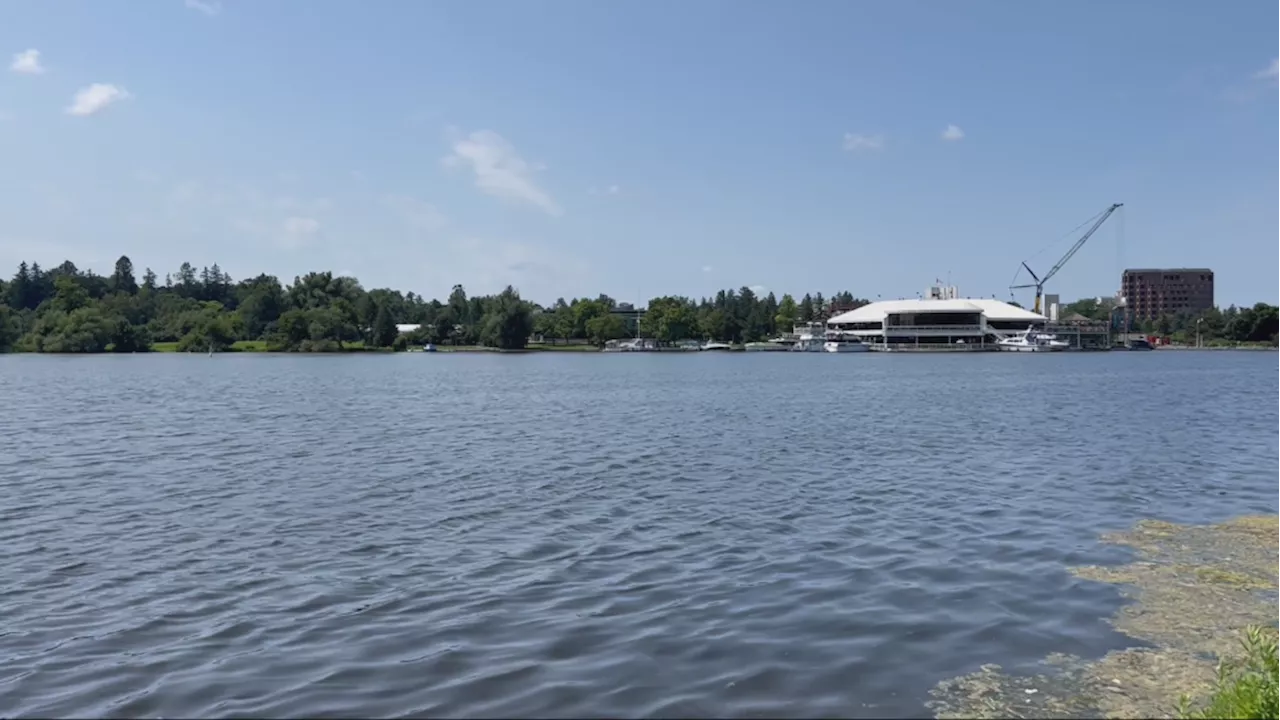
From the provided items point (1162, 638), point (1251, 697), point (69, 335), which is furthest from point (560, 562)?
point (69, 335)

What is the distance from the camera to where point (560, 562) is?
17.3 metres

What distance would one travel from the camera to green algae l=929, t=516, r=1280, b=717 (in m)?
10.5

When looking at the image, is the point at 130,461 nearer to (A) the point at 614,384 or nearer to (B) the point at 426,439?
(B) the point at 426,439

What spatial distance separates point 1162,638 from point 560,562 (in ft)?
30.5

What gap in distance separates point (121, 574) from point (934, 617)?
13.0 meters

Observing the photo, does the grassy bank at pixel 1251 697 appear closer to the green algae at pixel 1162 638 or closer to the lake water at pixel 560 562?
the green algae at pixel 1162 638

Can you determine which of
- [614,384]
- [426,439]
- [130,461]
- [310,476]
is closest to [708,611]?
[310,476]

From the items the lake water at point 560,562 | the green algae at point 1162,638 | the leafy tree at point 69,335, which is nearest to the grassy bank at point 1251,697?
the green algae at point 1162,638

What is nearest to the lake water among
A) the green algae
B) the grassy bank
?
the green algae

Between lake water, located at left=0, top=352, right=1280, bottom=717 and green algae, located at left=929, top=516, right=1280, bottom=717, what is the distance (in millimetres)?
493

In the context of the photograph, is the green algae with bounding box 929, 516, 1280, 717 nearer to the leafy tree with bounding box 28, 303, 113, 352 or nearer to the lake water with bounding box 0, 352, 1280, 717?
the lake water with bounding box 0, 352, 1280, 717

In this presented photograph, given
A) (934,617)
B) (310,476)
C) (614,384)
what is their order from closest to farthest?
(934,617) < (310,476) < (614,384)

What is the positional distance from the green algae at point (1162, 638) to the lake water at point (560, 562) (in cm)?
49

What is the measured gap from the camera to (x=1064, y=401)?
67000 mm
